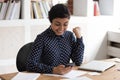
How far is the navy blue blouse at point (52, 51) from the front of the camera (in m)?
2.05

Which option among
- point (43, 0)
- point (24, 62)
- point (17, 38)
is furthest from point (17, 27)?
point (24, 62)

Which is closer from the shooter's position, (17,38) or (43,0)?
(17,38)

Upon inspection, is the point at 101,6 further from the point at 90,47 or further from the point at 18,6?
the point at 18,6

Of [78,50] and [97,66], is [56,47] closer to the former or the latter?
[78,50]

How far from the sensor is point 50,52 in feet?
7.24

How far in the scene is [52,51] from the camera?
221cm

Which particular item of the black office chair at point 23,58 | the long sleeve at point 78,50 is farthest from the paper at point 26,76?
the long sleeve at point 78,50

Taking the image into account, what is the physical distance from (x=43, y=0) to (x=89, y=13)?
0.83 m

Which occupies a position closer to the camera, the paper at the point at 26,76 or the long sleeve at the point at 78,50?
the paper at the point at 26,76

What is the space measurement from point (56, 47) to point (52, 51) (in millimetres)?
63

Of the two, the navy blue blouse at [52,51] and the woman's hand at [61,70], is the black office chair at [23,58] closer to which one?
the navy blue blouse at [52,51]

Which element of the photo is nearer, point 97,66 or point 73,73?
point 73,73

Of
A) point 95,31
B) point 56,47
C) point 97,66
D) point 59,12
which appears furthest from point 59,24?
point 95,31

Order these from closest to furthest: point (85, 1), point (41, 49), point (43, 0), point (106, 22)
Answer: point (41, 49) < point (43, 0) < point (85, 1) < point (106, 22)
